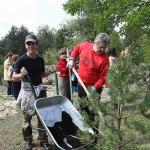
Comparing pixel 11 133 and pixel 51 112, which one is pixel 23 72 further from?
pixel 11 133

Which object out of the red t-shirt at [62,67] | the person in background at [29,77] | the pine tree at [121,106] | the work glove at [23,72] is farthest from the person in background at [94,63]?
the red t-shirt at [62,67]

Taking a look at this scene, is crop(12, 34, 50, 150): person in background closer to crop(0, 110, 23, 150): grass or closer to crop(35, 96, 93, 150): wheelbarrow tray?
crop(35, 96, 93, 150): wheelbarrow tray

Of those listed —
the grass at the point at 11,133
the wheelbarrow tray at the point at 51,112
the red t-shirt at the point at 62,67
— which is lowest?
the grass at the point at 11,133

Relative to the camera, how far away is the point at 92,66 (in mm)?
6926

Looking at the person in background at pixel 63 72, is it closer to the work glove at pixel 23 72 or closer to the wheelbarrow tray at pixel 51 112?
the wheelbarrow tray at pixel 51 112

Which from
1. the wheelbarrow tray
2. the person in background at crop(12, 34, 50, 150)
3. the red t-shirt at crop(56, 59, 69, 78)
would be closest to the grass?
the person in background at crop(12, 34, 50, 150)

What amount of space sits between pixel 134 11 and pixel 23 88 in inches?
432

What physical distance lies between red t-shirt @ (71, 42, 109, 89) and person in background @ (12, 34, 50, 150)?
1.97 feet

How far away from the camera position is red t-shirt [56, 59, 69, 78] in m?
9.84

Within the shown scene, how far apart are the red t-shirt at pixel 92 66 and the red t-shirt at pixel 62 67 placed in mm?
2715

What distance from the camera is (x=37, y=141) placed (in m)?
7.56

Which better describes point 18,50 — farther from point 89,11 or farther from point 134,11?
point 134,11

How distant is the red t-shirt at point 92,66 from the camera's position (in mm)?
6867

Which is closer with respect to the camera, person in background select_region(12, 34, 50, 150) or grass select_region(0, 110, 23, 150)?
person in background select_region(12, 34, 50, 150)
